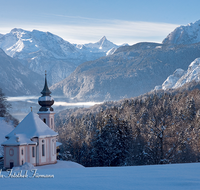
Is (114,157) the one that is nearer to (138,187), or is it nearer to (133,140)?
(133,140)

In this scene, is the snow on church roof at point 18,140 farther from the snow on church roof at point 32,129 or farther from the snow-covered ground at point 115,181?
the snow-covered ground at point 115,181

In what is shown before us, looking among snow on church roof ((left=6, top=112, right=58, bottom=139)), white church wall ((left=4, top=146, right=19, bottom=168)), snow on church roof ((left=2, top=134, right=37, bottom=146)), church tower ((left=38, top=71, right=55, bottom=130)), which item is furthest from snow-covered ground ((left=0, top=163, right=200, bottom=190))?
church tower ((left=38, top=71, right=55, bottom=130))

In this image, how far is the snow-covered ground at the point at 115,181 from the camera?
14.3 meters

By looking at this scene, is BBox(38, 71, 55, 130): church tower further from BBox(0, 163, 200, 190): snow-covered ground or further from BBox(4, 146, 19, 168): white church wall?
BBox(0, 163, 200, 190): snow-covered ground

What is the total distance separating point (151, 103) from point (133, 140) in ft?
235

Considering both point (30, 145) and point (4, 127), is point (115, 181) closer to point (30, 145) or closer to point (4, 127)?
point (30, 145)

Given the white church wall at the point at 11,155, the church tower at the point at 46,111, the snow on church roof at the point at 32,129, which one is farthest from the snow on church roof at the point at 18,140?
the church tower at the point at 46,111

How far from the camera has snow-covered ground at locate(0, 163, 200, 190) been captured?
562 inches

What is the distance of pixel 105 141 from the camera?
66938 mm

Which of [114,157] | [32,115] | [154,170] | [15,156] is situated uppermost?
[154,170]

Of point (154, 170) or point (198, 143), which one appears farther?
point (198, 143)

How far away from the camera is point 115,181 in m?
15.4

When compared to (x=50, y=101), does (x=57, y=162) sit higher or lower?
lower

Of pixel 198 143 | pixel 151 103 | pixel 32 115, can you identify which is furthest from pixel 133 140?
pixel 151 103
